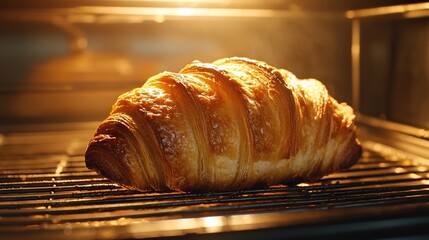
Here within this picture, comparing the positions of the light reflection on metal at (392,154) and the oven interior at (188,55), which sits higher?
the oven interior at (188,55)

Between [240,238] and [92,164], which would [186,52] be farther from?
[240,238]

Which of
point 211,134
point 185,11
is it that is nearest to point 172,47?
point 185,11

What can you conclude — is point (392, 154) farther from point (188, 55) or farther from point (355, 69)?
point (188, 55)

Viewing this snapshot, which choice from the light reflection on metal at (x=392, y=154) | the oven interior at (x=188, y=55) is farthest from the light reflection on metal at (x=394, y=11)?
the light reflection on metal at (x=392, y=154)

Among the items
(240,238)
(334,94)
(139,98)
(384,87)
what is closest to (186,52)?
(334,94)

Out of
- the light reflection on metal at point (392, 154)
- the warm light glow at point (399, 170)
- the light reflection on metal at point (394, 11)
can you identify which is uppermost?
the light reflection on metal at point (394, 11)

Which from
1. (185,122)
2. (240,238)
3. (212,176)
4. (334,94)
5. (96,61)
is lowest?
(240,238)

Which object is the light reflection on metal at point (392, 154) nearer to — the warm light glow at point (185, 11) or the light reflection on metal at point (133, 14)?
the light reflection on metal at point (133, 14)
